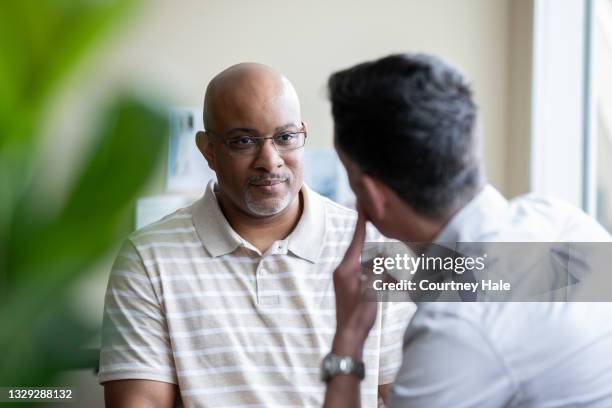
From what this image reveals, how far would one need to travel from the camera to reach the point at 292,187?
171 cm

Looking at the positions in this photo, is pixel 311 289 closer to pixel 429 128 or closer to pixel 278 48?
pixel 429 128

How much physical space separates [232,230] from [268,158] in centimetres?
17

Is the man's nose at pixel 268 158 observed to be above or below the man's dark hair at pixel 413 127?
below

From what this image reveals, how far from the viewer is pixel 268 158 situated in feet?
5.46

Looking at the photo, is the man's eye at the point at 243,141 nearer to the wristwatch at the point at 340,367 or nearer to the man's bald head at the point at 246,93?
the man's bald head at the point at 246,93

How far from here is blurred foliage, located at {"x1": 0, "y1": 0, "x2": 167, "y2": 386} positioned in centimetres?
42

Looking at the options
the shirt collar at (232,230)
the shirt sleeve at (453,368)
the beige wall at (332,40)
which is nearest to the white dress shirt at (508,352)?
the shirt sleeve at (453,368)

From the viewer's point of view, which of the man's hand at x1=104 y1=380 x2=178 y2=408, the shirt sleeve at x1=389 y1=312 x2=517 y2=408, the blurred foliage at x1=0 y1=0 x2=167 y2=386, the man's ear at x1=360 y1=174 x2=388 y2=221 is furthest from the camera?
the man's hand at x1=104 y1=380 x2=178 y2=408

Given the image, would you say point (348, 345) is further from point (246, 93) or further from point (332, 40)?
point (332, 40)

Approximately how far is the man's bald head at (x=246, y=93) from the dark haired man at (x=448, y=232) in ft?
1.87

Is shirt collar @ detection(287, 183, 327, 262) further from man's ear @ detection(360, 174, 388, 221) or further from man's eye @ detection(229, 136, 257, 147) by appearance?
man's ear @ detection(360, 174, 388, 221)

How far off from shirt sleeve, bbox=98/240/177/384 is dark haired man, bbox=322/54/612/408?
0.53m

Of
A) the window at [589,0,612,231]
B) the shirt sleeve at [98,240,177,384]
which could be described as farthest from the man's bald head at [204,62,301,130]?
the window at [589,0,612,231]

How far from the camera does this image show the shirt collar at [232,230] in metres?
1.69
